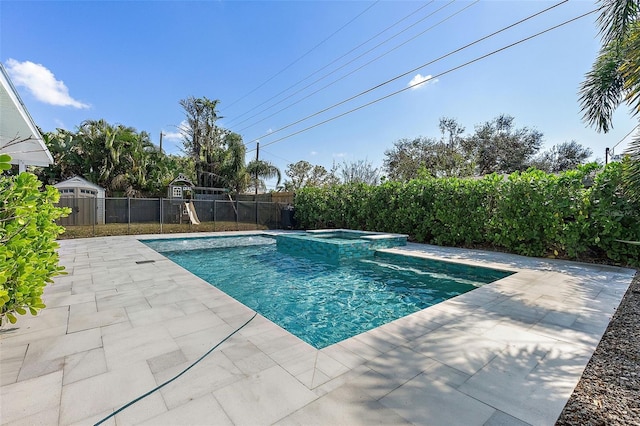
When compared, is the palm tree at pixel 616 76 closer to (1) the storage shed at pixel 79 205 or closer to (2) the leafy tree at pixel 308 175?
(1) the storage shed at pixel 79 205

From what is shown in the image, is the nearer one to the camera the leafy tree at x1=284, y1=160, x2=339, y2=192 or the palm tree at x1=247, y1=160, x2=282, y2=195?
the palm tree at x1=247, y1=160, x2=282, y2=195

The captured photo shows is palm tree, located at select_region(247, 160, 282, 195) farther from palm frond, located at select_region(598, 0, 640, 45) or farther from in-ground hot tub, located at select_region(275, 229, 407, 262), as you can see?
palm frond, located at select_region(598, 0, 640, 45)

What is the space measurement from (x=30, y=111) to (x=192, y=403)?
21.0 ft

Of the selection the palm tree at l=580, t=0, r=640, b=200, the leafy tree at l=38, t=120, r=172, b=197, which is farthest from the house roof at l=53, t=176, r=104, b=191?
the palm tree at l=580, t=0, r=640, b=200

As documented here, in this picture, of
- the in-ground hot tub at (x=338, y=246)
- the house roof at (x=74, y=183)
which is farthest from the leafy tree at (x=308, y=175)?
the in-ground hot tub at (x=338, y=246)

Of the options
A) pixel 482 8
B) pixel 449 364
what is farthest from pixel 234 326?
pixel 482 8

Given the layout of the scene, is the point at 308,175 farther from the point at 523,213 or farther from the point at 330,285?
the point at 330,285

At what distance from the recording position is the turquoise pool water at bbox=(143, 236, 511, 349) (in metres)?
3.76

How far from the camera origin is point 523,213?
6.94 meters

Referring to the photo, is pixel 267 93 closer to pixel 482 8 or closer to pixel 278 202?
pixel 278 202

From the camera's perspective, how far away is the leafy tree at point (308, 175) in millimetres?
28656

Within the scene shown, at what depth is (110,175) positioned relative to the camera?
52.5 feet

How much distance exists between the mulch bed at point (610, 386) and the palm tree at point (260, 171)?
19.6 meters

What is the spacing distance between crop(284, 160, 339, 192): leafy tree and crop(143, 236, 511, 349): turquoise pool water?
20.8m
